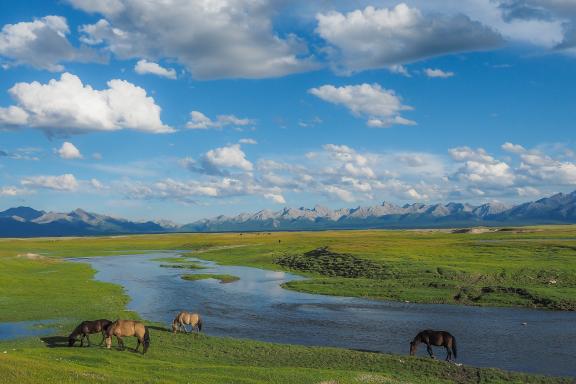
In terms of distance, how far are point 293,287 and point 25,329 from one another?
38285 millimetres

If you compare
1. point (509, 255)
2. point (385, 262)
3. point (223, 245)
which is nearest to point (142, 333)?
point (385, 262)

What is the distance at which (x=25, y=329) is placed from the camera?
39750 mm

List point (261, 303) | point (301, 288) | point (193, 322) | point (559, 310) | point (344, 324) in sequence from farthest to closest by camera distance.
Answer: point (301, 288) < point (261, 303) < point (559, 310) < point (344, 324) < point (193, 322)

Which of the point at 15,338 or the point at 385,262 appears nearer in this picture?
the point at 15,338

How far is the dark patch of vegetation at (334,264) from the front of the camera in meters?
81.2

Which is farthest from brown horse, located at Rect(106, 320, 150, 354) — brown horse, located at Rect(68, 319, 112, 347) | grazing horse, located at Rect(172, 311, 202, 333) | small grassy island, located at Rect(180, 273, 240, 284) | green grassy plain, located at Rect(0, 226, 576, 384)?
small grassy island, located at Rect(180, 273, 240, 284)

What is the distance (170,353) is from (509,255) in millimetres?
75801

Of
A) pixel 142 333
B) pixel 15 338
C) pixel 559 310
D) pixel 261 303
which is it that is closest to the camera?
pixel 142 333

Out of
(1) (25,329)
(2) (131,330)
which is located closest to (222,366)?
(2) (131,330)

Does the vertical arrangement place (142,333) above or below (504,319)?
above

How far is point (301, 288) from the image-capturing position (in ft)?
228

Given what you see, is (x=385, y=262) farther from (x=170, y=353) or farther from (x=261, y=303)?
(x=170, y=353)

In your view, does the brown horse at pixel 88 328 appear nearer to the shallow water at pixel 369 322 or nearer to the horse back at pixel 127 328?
the horse back at pixel 127 328

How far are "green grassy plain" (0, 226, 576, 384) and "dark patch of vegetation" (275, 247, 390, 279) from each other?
6.11 feet
